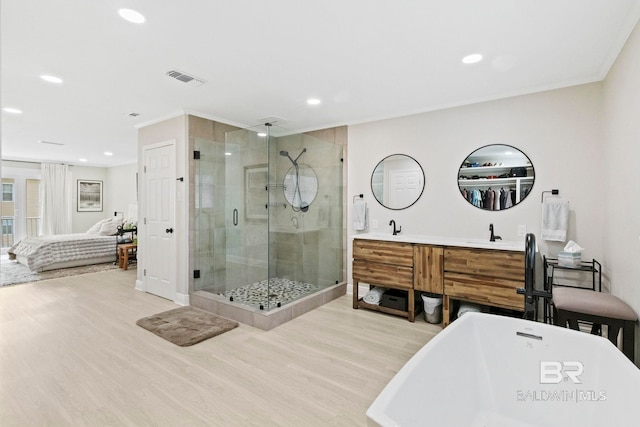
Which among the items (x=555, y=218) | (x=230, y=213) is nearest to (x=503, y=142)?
(x=555, y=218)

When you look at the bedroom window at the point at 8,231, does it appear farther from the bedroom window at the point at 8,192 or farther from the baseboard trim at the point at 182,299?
the baseboard trim at the point at 182,299

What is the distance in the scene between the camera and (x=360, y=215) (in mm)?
4453

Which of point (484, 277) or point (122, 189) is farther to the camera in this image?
point (122, 189)

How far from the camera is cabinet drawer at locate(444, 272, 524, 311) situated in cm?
307

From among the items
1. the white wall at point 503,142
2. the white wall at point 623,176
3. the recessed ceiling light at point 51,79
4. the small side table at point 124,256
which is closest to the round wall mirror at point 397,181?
the white wall at point 503,142

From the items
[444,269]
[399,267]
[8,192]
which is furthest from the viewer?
[8,192]

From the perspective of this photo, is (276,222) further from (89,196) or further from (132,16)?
(89,196)

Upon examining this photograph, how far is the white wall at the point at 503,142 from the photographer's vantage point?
3146 millimetres

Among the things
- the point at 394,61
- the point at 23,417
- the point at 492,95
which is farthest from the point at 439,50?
the point at 23,417

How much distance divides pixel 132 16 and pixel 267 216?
2.44 m

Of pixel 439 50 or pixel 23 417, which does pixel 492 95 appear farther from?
pixel 23 417

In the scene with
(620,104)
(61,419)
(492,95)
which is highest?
(492,95)

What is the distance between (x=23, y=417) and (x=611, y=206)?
15.1 feet

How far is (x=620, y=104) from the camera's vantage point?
102 inches
